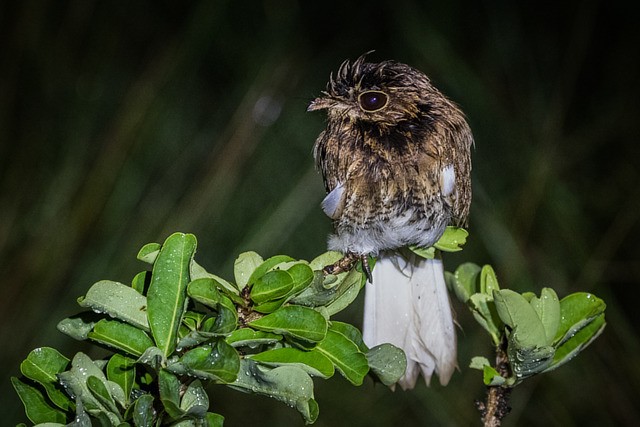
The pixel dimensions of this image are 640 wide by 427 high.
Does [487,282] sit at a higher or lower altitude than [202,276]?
higher

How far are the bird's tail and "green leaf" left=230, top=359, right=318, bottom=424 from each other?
1054 mm

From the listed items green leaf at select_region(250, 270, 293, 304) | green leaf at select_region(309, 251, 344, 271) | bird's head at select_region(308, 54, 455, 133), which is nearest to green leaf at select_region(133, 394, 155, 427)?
green leaf at select_region(250, 270, 293, 304)

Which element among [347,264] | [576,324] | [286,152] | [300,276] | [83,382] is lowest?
[286,152]

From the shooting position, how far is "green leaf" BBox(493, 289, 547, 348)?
1.32 metres

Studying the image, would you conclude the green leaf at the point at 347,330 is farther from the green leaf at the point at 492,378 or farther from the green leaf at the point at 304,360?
the green leaf at the point at 492,378

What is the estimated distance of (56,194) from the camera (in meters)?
3.05

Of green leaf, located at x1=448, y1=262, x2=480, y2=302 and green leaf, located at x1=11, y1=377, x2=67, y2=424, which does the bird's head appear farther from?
green leaf, located at x1=11, y1=377, x2=67, y2=424

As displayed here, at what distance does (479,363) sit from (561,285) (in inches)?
80.8

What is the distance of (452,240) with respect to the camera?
1.86m

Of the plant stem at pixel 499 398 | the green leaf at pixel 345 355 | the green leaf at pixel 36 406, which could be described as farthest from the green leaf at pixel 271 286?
the plant stem at pixel 499 398

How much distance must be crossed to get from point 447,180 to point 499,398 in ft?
2.69

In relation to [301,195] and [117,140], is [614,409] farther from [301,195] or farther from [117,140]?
[117,140]

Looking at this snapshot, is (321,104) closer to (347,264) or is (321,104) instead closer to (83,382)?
(347,264)

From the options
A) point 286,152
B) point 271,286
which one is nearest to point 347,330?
point 271,286
